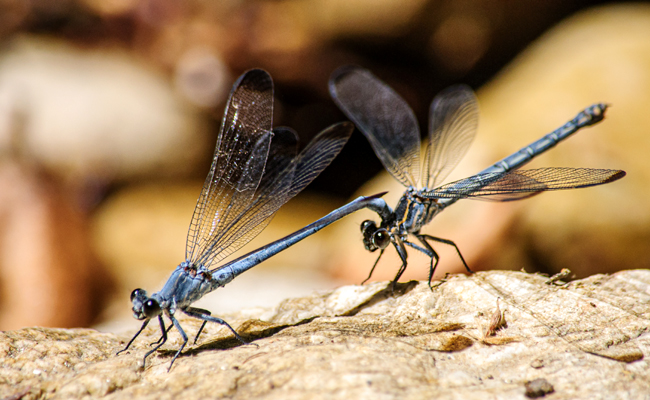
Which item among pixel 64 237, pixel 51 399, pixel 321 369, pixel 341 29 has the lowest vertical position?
pixel 321 369

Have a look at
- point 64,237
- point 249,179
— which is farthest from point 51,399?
point 64,237

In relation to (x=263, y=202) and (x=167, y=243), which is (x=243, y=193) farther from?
(x=167, y=243)

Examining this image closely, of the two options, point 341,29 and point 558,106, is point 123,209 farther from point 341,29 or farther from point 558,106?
point 558,106

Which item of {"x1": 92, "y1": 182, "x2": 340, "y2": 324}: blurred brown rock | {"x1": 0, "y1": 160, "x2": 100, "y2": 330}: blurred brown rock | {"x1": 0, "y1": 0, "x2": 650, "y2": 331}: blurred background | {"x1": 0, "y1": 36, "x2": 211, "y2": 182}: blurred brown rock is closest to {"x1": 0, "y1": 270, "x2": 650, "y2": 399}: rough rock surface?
{"x1": 0, "y1": 0, "x2": 650, "y2": 331}: blurred background

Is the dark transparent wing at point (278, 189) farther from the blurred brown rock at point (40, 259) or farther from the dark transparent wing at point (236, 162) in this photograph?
the blurred brown rock at point (40, 259)

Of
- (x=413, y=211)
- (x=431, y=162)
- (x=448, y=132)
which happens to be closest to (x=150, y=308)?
(x=413, y=211)

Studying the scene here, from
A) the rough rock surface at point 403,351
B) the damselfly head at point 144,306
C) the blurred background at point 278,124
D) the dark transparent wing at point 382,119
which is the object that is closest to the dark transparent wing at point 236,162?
the damselfly head at point 144,306
